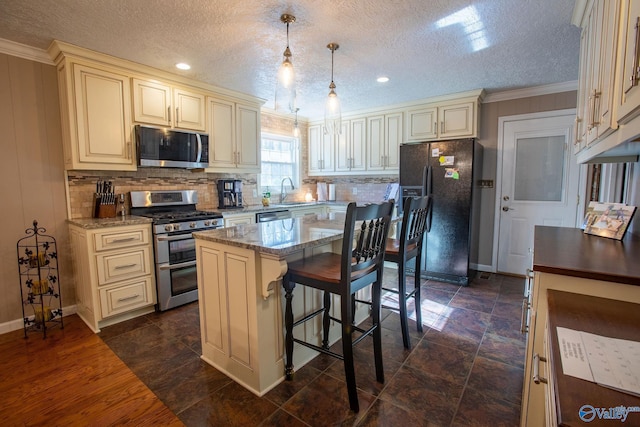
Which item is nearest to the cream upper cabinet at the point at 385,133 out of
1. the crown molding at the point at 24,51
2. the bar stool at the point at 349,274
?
the bar stool at the point at 349,274

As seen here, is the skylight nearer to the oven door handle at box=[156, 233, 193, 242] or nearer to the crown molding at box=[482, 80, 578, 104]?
the crown molding at box=[482, 80, 578, 104]

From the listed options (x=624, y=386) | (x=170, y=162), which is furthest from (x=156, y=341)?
(x=624, y=386)

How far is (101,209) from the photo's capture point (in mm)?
2910

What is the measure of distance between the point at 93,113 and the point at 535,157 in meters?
4.70

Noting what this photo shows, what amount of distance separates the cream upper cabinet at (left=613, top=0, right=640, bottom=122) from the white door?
2942mm

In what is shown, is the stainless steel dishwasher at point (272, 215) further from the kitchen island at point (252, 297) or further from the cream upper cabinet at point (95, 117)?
the kitchen island at point (252, 297)

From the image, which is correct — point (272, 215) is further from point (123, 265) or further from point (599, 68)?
point (599, 68)

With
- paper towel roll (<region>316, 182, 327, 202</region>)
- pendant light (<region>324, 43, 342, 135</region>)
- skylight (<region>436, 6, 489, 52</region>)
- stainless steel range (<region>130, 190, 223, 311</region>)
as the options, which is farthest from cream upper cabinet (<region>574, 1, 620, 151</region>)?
paper towel roll (<region>316, 182, 327, 202</region>)

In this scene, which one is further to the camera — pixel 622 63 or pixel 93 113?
pixel 93 113

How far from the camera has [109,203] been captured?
2961mm

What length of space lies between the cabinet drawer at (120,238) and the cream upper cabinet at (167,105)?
1.09 metres

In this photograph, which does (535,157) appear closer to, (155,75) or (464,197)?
(464,197)

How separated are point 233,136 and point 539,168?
372cm

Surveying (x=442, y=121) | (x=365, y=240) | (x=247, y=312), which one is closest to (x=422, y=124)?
(x=442, y=121)
